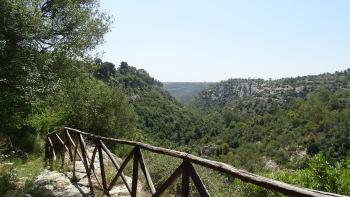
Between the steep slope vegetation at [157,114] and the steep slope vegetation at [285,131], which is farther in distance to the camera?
the steep slope vegetation at [285,131]

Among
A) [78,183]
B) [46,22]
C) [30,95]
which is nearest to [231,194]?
[78,183]

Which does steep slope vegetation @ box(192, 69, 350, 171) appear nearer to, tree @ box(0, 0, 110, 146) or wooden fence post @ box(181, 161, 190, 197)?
tree @ box(0, 0, 110, 146)

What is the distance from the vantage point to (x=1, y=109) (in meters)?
14.4

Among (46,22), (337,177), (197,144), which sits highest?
(46,22)

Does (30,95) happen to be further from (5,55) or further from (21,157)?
(21,157)

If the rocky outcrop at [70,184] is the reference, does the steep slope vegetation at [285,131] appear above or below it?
below

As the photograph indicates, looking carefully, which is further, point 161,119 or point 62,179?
point 161,119

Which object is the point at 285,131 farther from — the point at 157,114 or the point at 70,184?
the point at 70,184

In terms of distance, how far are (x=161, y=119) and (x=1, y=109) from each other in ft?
352

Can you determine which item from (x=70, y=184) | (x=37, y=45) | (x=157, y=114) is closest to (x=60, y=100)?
(x=37, y=45)

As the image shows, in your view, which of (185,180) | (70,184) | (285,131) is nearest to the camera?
(185,180)

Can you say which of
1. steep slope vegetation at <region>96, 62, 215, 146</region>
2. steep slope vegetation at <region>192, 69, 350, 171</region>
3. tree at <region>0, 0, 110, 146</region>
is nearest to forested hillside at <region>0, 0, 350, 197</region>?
tree at <region>0, 0, 110, 146</region>

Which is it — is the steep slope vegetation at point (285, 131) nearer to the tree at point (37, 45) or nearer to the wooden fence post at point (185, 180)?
the tree at point (37, 45)

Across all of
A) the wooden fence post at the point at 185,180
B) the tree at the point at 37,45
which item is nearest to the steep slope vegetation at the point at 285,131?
the tree at the point at 37,45
